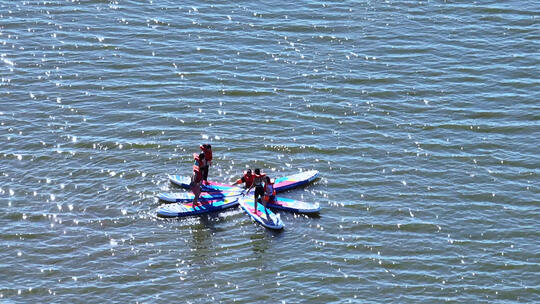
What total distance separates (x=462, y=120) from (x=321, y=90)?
8939mm

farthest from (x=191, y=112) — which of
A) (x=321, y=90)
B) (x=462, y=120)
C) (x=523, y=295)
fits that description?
(x=523, y=295)

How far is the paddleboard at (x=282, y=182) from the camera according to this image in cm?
5284

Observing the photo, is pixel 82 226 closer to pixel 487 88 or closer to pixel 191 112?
pixel 191 112

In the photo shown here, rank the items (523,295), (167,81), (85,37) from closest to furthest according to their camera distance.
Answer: (523,295) < (167,81) < (85,37)

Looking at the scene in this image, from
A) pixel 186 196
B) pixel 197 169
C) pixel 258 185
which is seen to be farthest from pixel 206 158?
pixel 258 185

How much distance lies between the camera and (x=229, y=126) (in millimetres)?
58250

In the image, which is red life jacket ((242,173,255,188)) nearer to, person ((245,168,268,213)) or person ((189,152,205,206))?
person ((245,168,268,213))

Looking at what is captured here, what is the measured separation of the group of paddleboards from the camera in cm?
5087

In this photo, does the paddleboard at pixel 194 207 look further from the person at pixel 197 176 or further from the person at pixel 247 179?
the person at pixel 247 179

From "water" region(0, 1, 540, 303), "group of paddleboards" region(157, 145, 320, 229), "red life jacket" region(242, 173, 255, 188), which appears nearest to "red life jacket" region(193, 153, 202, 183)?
"group of paddleboards" region(157, 145, 320, 229)

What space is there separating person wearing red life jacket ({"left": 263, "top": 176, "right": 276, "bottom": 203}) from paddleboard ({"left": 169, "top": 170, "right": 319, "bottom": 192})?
1.35 m

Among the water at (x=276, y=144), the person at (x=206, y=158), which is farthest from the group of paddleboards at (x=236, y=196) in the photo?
the water at (x=276, y=144)

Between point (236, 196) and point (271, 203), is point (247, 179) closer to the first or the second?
point (236, 196)

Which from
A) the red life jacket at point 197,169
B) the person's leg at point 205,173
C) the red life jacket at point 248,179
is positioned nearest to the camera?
the red life jacket at point 197,169
